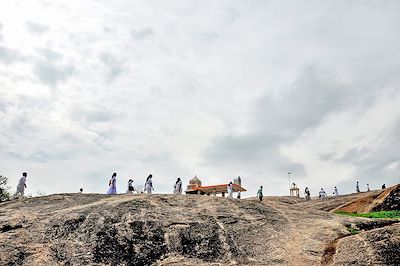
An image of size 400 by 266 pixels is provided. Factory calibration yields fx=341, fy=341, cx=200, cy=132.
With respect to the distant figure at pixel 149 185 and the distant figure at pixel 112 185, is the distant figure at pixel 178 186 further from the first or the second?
the distant figure at pixel 112 185

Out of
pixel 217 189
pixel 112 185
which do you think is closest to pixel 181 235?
pixel 112 185

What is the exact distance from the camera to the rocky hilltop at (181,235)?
519 inches

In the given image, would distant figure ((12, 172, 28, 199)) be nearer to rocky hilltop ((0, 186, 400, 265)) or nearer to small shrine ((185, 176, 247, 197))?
rocky hilltop ((0, 186, 400, 265))

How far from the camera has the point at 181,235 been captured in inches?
584

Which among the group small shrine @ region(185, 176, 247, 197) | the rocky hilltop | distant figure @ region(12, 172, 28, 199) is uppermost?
small shrine @ region(185, 176, 247, 197)

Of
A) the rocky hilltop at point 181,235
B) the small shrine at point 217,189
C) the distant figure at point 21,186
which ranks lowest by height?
the rocky hilltop at point 181,235

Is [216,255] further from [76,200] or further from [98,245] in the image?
[76,200]

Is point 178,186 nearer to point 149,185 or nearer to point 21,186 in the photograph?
point 149,185

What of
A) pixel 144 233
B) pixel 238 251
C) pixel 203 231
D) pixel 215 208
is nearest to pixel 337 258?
pixel 238 251

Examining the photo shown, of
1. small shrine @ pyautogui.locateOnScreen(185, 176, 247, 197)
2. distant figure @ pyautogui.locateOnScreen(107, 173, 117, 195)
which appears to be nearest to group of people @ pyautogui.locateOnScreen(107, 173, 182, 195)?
distant figure @ pyautogui.locateOnScreen(107, 173, 117, 195)

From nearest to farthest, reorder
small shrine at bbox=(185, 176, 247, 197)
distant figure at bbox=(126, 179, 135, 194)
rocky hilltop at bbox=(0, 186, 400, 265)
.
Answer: rocky hilltop at bbox=(0, 186, 400, 265)
distant figure at bbox=(126, 179, 135, 194)
small shrine at bbox=(185, 176, 247, 197)

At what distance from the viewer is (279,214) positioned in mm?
18406

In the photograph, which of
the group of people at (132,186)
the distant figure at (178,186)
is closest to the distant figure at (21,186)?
the group of people at (132,186)

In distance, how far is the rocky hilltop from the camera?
13.2 m
